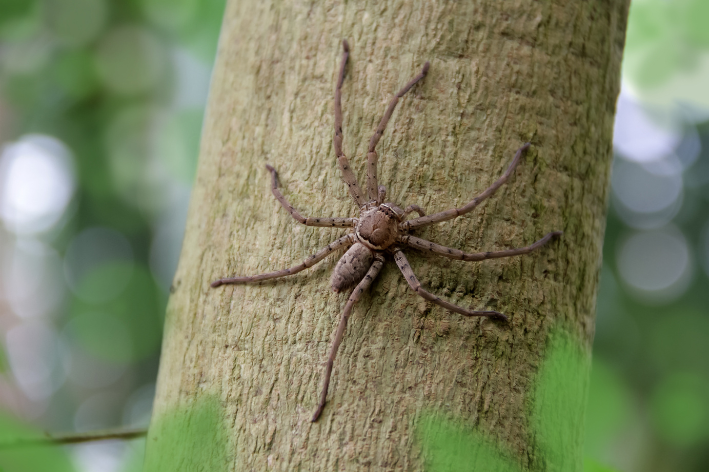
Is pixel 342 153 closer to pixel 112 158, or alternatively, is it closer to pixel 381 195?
pixel 381 195

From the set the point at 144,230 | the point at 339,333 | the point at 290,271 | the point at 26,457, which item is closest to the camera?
the point at 26,457

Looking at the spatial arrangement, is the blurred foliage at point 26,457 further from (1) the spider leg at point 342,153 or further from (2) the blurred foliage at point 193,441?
(1) the spider leg at point 342,153

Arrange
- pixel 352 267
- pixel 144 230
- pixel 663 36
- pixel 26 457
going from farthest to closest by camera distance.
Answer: pixel 144 230, pixel 663 36, pixel 352 267, pixel 26 457

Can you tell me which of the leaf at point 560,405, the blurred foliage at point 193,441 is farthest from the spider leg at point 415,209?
the blurred foliage at point 193,441

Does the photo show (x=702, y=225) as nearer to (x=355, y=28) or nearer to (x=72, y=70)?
(x=355, y=28)

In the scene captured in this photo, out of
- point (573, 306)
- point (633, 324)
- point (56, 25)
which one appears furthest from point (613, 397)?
point (56, 25)

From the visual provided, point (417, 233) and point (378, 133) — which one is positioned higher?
point (378, 133)

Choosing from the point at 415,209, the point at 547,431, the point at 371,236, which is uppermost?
the point at 415,209

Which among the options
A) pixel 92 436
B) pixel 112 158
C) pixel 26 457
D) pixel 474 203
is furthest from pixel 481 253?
pixel 112 158

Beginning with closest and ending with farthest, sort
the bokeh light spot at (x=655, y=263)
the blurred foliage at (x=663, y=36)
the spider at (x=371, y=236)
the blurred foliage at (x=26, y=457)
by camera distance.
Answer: the blurred foliage at (x=26, y=457), the spider at (x=371, y=236), the blurred foliage at (x=663, y=36), the bokeh light spot at (x=655, y=263)
